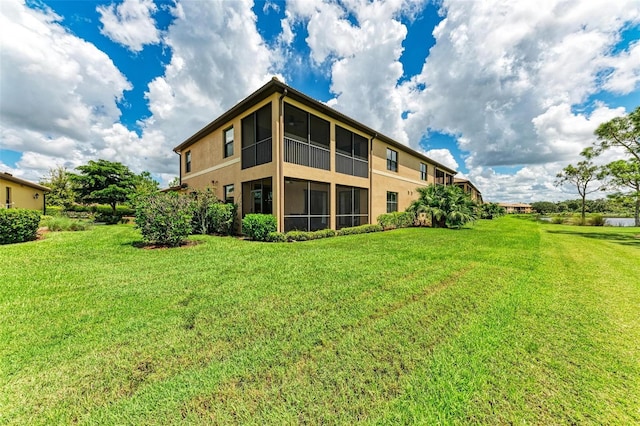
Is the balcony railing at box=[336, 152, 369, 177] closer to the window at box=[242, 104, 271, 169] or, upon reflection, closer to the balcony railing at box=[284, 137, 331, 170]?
the balcony railing at box=[284, 137, 331, 170]

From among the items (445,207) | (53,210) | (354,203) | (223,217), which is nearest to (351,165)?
(354,203)

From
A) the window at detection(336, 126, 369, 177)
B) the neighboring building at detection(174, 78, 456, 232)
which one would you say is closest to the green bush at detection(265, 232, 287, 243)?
the neighboring building at detection(174, 78, 456, 232)

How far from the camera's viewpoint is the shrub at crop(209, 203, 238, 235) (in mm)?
11797

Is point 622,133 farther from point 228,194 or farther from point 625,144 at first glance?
point 228,194

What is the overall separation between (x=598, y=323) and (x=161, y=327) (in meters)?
6.02

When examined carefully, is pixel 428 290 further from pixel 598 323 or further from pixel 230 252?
pixel 230 252

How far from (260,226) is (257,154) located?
381 centimetres

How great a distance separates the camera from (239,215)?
41.7 ft

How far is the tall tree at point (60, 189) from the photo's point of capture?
26773 millimetres

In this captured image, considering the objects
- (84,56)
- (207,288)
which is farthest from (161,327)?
Answer: (84,56)

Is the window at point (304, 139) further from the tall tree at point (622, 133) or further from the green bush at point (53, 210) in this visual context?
the green bush at point (53, 210)

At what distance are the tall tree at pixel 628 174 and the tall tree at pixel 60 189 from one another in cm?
4685

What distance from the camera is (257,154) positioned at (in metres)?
11.7

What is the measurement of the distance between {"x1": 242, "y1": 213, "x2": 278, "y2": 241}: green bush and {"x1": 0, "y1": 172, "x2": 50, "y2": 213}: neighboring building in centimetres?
2263
